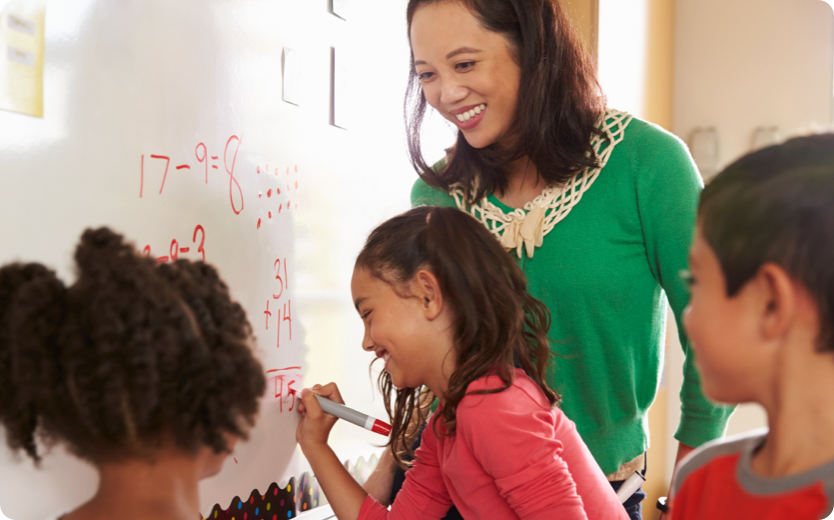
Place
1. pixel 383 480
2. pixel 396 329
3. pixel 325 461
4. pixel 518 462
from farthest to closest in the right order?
pixel 383 480
pixel 325 461
pixel 396 329
pixel 518 462

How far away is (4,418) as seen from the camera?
1.83ft

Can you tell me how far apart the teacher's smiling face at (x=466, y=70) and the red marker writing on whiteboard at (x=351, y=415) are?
444 mm

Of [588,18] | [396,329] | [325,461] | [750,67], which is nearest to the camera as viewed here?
[396,329]

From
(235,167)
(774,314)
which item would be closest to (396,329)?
(235,167)

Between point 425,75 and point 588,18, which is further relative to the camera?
point 588,18

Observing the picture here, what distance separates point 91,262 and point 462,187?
66cm

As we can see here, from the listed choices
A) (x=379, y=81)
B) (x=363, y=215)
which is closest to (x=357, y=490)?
(x=363, y=215)

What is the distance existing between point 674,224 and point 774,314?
0.46m

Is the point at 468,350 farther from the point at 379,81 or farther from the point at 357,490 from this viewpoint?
the point at 379,81

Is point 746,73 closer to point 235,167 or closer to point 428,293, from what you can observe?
point 428,293

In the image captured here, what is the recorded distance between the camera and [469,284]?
3.06ft

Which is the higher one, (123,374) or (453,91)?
(453,91)

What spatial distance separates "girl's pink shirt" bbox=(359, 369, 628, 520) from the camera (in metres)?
0.80

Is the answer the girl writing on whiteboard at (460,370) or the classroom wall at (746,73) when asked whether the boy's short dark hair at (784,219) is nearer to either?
the girl writing on whiteboard at (460,370)
